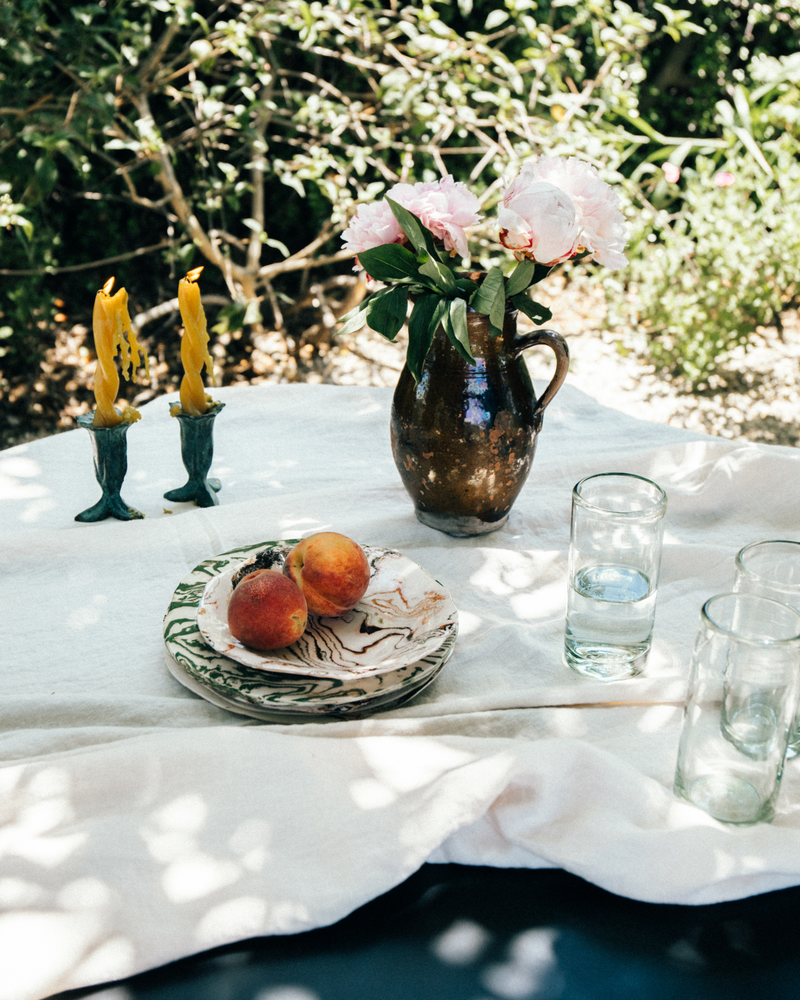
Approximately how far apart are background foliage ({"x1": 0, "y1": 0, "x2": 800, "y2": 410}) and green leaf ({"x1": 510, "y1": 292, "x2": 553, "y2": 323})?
1590 mm

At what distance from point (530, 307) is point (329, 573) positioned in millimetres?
427

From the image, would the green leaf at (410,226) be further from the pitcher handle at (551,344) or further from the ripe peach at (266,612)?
the ripe peach at (266,612)

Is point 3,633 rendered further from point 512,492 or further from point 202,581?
point 512,492

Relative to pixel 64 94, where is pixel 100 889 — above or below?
below

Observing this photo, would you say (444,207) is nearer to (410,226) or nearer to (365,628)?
(410,226)

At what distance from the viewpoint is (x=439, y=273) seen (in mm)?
1131

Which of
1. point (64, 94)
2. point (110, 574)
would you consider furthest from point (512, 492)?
point (64, 94)

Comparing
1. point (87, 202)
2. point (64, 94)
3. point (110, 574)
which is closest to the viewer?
point (110, 574)

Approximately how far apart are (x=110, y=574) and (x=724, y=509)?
0.87 metres

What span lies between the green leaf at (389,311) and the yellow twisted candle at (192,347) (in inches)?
10.3

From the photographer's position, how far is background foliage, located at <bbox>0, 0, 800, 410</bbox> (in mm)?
2580

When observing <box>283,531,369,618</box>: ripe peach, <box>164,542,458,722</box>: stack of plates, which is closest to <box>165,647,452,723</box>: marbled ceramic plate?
<box>164,542,458,722</box>: stack of plates

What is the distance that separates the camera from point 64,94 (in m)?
2.62

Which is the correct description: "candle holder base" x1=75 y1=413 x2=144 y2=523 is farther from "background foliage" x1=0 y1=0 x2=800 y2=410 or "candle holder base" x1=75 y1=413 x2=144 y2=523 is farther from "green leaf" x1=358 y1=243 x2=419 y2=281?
"background foliage" x1=0 y1=0 x2=800 y2=410
